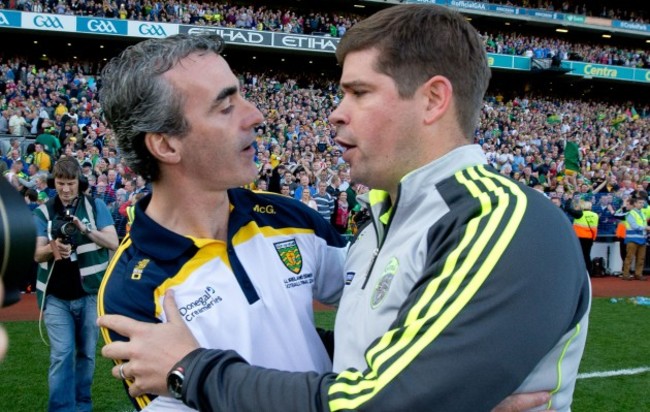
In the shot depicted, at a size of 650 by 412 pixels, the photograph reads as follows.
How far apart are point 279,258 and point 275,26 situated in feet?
113

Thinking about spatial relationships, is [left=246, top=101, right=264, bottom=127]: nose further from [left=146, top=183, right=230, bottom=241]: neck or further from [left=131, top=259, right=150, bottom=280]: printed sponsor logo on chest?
[left=131, top=259, right=150, bottom=280]: printed sponsor logo on chest

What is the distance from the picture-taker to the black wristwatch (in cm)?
160

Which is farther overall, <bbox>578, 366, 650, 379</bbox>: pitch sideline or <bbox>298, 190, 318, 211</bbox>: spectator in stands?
<bbox>298, 190, 318, 211</bbox>: spectator in stands

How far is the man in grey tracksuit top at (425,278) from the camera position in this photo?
136cm

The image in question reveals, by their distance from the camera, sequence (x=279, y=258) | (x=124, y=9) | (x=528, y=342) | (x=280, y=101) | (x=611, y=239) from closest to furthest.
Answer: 1. (x=528, y=342)
2. (x=279, y=258)
3. (x=611, y=239)
4. (x=280, y=101)
5. (x=124, y=9)

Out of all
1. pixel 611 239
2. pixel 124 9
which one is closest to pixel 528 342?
pixel 611 239

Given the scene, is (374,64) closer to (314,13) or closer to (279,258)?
(279,258)

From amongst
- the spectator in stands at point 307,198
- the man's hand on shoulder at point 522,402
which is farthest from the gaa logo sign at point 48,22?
the man's hand on shoulder at point 522,402

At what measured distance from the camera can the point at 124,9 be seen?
31.0 metres

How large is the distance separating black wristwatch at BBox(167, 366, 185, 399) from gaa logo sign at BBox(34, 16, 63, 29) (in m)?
31.1

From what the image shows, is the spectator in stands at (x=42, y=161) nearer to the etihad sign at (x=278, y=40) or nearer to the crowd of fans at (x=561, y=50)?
the etihad sign at (x=278, y=40)

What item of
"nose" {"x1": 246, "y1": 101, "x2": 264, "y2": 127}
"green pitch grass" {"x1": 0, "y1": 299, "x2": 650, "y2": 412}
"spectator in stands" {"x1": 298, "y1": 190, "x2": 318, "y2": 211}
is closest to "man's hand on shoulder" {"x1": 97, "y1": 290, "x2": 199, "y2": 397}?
"nose" {"x1": 246, "y1": 101, "x2": 264, "y2": 127}

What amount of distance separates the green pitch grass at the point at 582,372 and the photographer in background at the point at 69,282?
600 millimetres

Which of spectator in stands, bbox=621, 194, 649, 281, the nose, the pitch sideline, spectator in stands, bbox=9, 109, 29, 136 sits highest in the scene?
the nose
